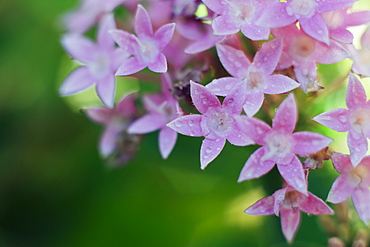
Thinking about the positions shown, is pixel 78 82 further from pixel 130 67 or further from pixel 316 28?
pixel 316 28

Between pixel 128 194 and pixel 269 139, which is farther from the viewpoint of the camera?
pixel 128 194

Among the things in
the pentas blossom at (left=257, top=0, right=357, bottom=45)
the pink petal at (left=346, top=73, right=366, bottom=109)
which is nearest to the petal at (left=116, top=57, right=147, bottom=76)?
the pentas blossom at (left=257, top=0, right=357, bottom=45)

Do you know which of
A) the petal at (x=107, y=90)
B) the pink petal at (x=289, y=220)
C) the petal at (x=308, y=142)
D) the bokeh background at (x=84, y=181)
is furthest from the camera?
the bokeh background at (x=84, y=181)

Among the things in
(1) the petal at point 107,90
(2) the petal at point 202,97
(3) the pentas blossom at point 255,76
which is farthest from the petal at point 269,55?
(1) the petal at point 107,90

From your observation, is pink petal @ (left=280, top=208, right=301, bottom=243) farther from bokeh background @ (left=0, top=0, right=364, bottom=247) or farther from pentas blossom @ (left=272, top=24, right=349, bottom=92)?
bokeh background @ (left=0, top=0, right=364, bottom=247)

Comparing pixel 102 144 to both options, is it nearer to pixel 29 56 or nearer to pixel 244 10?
pixel 244 10

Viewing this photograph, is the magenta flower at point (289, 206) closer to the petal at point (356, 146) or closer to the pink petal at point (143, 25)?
the petal at point (356, 146)

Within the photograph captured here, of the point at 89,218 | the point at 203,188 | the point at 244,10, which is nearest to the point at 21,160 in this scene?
the point at 89,218
